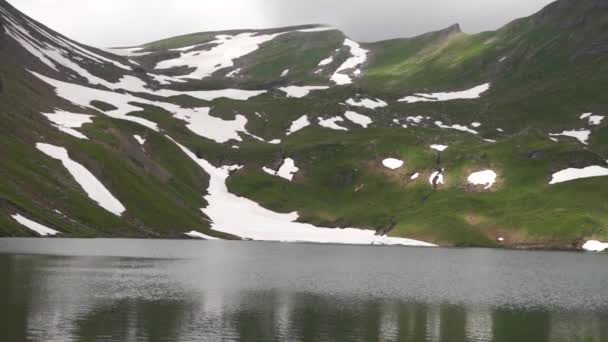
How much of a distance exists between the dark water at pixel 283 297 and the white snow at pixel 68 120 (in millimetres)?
65290

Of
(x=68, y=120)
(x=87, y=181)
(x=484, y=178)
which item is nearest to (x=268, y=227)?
(x=87, y=181)

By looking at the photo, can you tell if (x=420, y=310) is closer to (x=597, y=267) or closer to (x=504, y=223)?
(x=597, y=267)

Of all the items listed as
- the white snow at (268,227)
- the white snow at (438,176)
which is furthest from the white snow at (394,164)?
the white snow at (268,227)

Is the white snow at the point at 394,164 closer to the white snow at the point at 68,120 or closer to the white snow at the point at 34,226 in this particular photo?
the white snow at the point at 68,120

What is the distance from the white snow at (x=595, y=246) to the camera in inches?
5325

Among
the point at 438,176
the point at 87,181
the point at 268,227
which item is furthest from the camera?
the point at 438,176

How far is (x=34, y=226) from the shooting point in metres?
116

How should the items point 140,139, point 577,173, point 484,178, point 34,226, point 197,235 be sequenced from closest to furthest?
1. point 34,226
2. point 197,235
3. point 577,173
4. point 484,178
5. point 140,139

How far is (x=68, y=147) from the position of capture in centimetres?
15262

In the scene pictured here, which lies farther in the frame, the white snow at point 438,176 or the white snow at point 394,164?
the white snow at point 394,164

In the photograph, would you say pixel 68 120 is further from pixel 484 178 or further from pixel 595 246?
pixel 595 246

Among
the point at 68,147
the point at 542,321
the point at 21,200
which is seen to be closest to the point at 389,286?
the point at 542,321

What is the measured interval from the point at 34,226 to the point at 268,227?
65082mm

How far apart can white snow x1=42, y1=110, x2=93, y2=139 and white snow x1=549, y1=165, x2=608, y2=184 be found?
117655 mm
